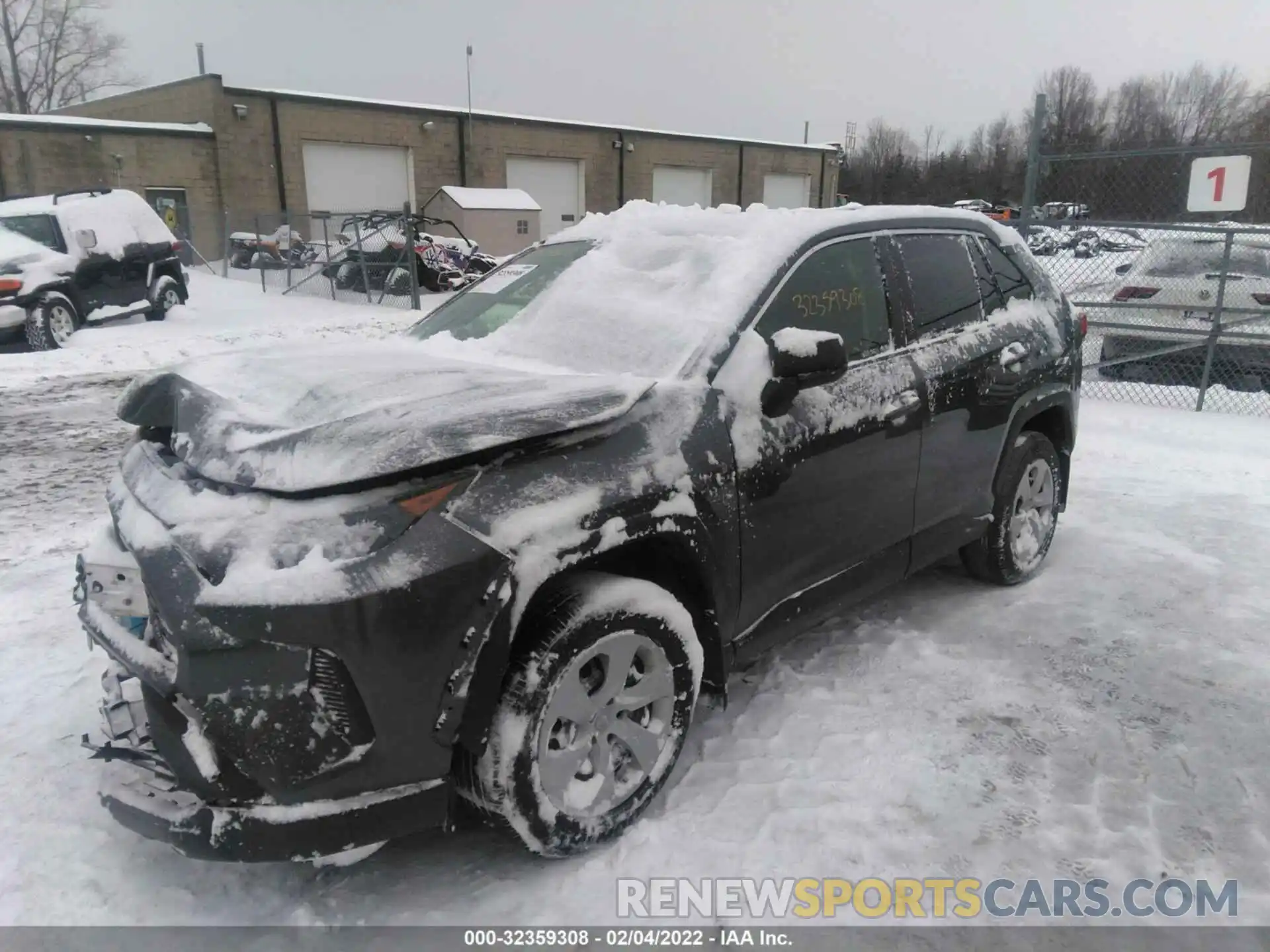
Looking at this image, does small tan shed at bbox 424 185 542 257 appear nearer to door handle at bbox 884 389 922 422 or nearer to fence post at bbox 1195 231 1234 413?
fence post at bbox 1195 231 1234 413

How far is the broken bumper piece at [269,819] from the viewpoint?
204 cm

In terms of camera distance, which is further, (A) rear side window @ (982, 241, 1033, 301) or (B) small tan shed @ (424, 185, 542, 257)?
(B) small tan shed @ (424, 185, 542, 257)

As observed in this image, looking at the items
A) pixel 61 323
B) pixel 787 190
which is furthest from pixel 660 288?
pixel 787 190

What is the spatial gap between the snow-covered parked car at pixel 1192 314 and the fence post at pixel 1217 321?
5 cm

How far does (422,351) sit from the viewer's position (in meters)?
3.49

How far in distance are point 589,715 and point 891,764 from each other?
3.88ft

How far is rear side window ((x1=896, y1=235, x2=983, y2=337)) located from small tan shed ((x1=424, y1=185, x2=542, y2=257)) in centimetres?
2220

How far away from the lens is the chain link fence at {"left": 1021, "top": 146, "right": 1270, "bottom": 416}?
26.2ft

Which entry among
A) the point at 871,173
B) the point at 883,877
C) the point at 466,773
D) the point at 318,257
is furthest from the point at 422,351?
the point at 871,173

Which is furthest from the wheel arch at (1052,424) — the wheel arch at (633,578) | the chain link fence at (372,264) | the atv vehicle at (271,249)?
the atv vehicle at (271,249)

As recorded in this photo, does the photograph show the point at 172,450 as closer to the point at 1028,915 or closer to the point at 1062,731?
the point at 1028,915

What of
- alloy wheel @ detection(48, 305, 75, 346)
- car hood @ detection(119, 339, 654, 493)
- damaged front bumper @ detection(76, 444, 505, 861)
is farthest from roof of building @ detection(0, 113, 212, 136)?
damaged front bumper @ detection(76, 444, 505, 861)

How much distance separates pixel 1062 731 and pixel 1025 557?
4.81ft

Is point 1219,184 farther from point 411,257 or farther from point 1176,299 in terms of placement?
point 411,257
